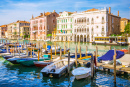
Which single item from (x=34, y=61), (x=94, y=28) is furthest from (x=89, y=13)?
(x=34, y=61)

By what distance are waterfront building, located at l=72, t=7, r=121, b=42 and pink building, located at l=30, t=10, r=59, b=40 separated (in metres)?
12.5

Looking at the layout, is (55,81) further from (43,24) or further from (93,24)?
(43,24)

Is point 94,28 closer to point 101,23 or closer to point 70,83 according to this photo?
point 101,23

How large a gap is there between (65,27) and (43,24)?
34.6 ft

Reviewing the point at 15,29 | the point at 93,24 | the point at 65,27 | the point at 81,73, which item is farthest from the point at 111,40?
the point at 15,29

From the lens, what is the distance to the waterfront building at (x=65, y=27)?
48406 mm

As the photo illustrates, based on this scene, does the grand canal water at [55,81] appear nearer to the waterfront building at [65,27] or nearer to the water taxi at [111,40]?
the water taxi at [111,40]

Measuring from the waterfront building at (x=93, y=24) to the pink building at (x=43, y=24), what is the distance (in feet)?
40.9

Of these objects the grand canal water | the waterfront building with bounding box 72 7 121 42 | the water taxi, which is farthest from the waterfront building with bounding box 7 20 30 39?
the grand canal water

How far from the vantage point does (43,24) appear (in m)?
56.6

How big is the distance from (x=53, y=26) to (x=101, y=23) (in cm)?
2218

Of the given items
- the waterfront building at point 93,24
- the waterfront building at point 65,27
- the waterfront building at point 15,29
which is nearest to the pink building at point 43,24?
the waterfront building at point 65,27

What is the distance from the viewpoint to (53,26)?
57969mm

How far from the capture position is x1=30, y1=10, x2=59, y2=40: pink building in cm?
5569
